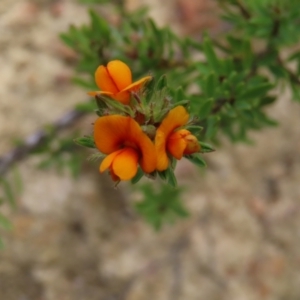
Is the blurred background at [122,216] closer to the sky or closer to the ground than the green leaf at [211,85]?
closer to the sky

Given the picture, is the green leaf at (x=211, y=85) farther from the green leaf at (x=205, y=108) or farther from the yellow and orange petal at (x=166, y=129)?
the yellow and orange petal at (x=166, y=129)

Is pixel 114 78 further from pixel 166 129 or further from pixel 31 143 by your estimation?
pixel 31 143

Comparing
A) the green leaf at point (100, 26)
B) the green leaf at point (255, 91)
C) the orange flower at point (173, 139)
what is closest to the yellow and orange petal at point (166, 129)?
the orange flower at point (173, 139)

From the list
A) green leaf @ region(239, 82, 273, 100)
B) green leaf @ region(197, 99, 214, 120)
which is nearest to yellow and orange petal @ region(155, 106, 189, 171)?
green leaf @ region(197, 99, 214, 120)

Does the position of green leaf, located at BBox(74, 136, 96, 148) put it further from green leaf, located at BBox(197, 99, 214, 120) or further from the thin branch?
the thin branch

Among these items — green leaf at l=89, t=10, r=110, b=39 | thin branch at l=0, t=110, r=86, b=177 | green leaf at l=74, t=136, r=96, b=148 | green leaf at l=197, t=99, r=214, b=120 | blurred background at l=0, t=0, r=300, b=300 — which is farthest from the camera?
blurred background at l=0, t=0, r=300, b=300

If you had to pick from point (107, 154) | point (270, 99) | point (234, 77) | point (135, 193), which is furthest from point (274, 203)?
point (107, 154)

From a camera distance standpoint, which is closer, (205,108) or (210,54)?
(205,108)

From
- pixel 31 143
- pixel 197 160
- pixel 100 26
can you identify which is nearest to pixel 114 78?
pixel 197 160
